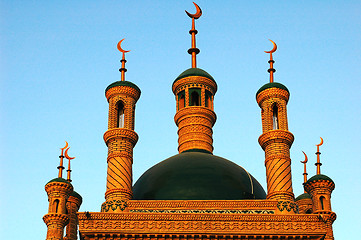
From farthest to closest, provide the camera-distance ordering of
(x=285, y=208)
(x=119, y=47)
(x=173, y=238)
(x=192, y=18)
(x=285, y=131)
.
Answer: (x=192, y=18)
(x=119, y=47)
(x=285, y=131)
(x=285, y=208)
(x=173, y=238)

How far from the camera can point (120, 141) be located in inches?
1072

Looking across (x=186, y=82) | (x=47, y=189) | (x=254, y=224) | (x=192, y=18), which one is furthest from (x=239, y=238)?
(x=192, y=18)

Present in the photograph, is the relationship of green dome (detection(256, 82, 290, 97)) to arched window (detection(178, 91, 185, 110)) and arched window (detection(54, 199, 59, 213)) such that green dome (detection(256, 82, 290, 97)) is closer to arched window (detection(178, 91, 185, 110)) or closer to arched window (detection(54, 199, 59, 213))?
arched window (detection(178, 91, 185, 110))

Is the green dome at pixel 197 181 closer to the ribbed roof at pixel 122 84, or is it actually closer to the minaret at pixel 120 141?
the minaret at pixel 120 141

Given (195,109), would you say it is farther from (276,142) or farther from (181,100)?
(276,142)

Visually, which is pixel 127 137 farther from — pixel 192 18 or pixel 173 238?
pixel 192 18

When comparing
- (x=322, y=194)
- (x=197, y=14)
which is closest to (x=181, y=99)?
(x=197, y=14)

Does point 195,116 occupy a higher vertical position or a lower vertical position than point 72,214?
higher

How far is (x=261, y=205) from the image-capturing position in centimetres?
2595

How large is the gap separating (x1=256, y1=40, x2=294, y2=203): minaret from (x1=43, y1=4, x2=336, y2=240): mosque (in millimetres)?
37

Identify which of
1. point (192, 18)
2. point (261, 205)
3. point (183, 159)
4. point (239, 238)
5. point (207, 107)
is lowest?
point (239, 238)

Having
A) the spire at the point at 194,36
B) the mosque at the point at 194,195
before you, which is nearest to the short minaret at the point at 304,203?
the mosque at the point at 194,195

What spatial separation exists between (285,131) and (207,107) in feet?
18.3

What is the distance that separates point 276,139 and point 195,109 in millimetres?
5383
